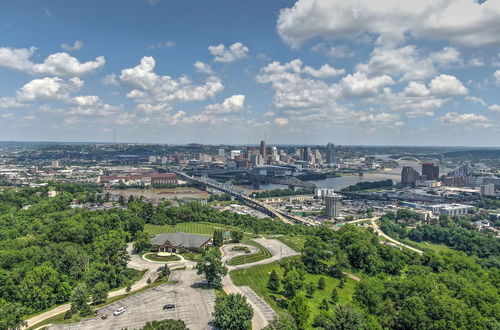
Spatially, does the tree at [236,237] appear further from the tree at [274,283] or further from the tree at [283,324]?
the tree at [283,324]

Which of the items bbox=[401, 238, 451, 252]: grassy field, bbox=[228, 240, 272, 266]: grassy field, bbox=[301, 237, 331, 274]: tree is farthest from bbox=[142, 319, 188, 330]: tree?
bbox=[401, 238, 451, 252]: grassy field

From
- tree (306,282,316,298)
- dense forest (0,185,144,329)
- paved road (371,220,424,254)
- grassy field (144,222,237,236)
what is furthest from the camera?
paved road (371,220,424,254)

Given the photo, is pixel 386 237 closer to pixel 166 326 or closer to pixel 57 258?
pixel 57 258

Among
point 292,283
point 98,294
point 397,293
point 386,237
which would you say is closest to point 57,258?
point 98,294

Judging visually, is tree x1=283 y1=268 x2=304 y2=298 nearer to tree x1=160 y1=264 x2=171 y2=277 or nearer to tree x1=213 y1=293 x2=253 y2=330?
tree x1=213 y1=293 x2=253 y2=330

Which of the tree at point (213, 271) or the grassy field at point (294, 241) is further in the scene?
the grassy field at point (294, 241)

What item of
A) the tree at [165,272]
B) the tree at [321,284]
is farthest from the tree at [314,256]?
the tree at [165,272]
